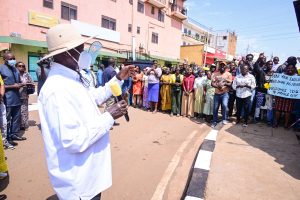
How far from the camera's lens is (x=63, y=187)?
1.87m

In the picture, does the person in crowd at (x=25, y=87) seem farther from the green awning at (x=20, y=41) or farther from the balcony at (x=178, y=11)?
the balcony at (x=178, y=11)

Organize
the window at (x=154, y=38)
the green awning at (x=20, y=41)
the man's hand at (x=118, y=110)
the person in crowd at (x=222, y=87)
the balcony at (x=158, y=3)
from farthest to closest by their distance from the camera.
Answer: the window at (x=154, y=38) → the balcony at (x=158, y=3) → the green awning at (x=20, y=41) → the person in crowd at (x=222, y=87) → the man's hand at (x=118, y=110)

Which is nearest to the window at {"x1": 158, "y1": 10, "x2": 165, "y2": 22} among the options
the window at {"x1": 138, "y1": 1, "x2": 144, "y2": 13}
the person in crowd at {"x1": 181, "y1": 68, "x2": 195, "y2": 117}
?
the window at {"x1": 138, "y1": 1, "x2": 144, "y2": 13}

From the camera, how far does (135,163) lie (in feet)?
15.6

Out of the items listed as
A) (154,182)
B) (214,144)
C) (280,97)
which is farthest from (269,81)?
(154,182)

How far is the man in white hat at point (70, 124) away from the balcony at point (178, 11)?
1330 inches

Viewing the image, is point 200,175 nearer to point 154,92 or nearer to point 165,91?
point 165,91

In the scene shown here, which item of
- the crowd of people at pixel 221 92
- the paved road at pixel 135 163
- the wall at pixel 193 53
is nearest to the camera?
the paved road at pixel 135 163

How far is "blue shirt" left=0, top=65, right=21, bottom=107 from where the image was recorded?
5344mm

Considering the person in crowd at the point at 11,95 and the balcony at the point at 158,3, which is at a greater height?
the balcony at the point at 158,3

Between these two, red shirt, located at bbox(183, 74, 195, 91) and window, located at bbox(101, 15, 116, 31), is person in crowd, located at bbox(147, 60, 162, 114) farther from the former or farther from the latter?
window, located at bbox(101, 15, 116, 31)

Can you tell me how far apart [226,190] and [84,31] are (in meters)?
20.3

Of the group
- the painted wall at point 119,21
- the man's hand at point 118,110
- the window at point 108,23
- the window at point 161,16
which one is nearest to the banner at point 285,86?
the man's hand at point 118,110

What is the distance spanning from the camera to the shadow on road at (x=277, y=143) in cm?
430
